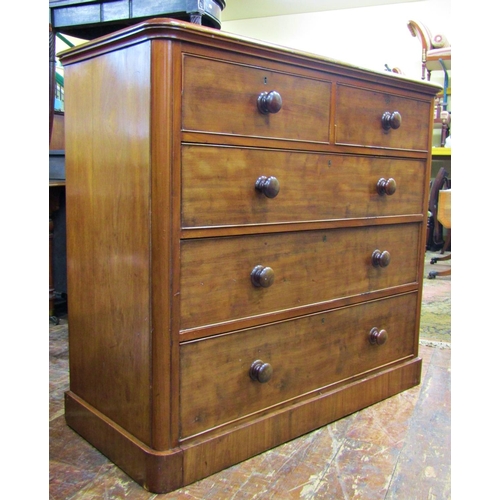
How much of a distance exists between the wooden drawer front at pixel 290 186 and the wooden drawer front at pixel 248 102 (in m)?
0.06

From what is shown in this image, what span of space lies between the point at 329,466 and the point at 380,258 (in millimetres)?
705

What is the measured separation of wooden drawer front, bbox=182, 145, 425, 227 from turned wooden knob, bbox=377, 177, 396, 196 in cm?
1

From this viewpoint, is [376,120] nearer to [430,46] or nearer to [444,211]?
Result: [444,211]

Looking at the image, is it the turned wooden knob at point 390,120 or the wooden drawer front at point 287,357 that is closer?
the wooden drawer front at point 287,357

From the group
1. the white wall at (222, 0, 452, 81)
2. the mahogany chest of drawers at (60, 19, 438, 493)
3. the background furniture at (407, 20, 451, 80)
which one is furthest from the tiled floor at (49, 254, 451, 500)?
the white wall at (222, 0, 452, 81)

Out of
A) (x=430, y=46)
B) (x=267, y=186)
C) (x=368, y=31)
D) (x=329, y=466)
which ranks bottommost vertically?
(x=329, y=466)

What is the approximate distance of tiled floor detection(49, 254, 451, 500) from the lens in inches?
53.3

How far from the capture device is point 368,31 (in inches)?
270

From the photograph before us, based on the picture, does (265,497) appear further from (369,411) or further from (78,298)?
(78,298)

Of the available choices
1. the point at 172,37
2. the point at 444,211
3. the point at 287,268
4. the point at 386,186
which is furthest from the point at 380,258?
the point at 444,211

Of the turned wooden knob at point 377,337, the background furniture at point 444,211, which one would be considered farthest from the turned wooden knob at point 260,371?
the background furniture at point 444,211

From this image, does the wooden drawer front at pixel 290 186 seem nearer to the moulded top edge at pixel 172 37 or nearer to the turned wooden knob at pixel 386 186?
the turned wooden knob at pixel 386 186

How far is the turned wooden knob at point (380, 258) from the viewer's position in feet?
6.05

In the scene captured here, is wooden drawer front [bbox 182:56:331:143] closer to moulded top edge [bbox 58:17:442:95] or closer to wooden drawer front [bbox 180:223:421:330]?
Result: moulded top edge [bbox 58:17:442:95]
